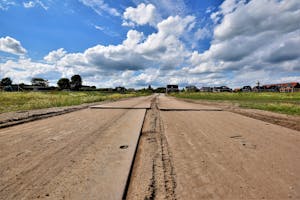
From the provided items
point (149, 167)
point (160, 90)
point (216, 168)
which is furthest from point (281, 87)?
point (149, 167)

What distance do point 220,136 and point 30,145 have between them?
522 centimetres

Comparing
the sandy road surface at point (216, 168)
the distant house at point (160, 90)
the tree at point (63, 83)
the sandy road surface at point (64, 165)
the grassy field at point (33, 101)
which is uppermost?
the tree at point (63, 83)

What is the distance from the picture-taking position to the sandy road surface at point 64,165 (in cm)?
211

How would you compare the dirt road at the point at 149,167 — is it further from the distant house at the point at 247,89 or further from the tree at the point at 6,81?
the tree at the point at 6,81

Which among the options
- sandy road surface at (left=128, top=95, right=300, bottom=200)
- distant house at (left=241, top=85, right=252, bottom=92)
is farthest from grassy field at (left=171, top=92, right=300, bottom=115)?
distant house at (left=241, top=85, right=252, bottom=92)

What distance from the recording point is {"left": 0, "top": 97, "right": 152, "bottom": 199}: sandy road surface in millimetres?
2113

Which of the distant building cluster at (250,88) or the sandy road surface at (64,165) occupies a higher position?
the distant building cluster at (250,88)

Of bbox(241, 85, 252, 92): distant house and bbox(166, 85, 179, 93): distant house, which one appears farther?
bbox(166, 85, 179, 93): distant house

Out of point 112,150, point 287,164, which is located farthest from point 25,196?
point 287,164

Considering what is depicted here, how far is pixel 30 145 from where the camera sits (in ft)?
13.0

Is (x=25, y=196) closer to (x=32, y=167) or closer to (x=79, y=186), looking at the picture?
(x=79, y=186)

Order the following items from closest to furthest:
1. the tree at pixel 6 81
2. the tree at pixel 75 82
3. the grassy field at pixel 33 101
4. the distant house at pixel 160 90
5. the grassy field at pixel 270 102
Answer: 1. the grassy field at pixel 270 102
2. the grassy field at pixel 33 101
3. the tree at pixel 75 82
4. the tree at pixel 6 81
5. the distant house at pixel 160 90

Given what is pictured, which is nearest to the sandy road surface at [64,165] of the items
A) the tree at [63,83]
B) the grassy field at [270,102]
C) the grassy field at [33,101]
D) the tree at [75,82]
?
the grassy field at [33,101]

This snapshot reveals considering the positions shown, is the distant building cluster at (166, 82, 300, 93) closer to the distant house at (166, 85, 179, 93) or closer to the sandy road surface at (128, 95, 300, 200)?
the distant house at (166, 85, 179, 93)
